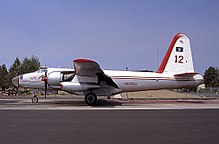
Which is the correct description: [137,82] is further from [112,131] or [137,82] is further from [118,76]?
[112,131]

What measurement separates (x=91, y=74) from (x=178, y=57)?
843 centimetres

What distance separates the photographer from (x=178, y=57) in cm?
2488

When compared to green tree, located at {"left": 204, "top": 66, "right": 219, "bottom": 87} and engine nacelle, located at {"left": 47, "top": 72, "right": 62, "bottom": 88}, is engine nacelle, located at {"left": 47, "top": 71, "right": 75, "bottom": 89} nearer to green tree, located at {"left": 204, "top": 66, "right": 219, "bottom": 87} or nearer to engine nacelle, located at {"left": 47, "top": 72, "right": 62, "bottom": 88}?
engine nacelle, located at {"left": 47, "top": 72, "right": 62, "bottom": 88}

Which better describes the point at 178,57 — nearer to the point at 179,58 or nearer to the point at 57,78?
the point at 179,58

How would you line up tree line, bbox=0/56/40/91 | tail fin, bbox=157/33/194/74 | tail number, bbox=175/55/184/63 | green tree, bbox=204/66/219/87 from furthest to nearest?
1. green tree, bbox=204/66/219/87
2. tree line, bbox=0/56/40/91
3. tail number, bbox=175/55/184/63
4. tail fin, bbox=157/33/194/74

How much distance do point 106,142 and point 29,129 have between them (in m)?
3.40

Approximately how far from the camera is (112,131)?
9.37 meters

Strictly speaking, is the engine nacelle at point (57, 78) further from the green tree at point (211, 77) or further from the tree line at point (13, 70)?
the green tree at point (211, 77)

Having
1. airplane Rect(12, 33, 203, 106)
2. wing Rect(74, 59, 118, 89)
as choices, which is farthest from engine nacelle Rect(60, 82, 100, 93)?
wing Rect(74, 59, 118, 89)

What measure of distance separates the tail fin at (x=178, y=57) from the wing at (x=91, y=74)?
5.33 m

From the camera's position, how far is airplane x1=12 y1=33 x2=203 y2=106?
21.9 meters

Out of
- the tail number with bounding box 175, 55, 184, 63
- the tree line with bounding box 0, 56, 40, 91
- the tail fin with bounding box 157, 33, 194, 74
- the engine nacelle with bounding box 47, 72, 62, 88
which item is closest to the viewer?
the engine nacelle with bounding box 47, 72, 62, 88

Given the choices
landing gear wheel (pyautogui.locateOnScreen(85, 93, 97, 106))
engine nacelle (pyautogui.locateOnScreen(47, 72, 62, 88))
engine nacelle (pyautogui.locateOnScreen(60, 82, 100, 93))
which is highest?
engine nacelle (pyautogui.locateOnScreen(47, 72, 62, 88))

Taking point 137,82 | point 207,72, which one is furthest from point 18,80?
point 207,72
